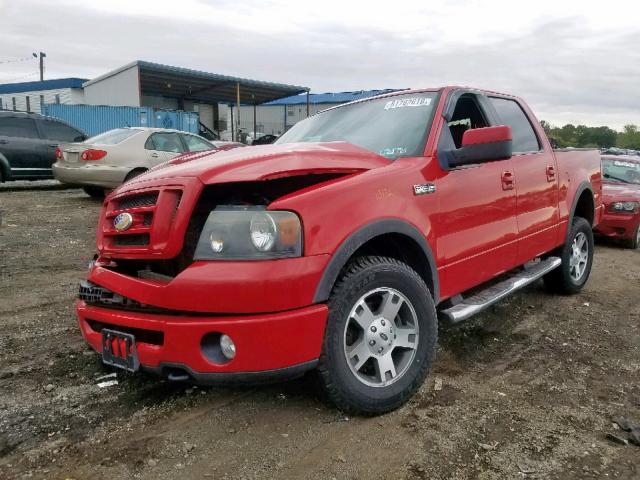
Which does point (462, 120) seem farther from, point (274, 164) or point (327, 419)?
point (327, 419)

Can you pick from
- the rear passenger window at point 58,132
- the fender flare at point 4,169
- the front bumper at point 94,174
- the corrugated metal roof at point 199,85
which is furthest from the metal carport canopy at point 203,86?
the front bumper at point 94,174

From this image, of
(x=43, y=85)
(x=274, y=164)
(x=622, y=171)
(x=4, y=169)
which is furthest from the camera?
(x=43, y=85)

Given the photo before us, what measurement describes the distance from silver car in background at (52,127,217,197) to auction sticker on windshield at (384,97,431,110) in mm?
6949

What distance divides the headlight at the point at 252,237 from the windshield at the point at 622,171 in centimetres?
887

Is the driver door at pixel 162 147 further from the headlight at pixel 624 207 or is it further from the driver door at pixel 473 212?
the headlight at pixel 624 207

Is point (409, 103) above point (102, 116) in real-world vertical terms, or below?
below

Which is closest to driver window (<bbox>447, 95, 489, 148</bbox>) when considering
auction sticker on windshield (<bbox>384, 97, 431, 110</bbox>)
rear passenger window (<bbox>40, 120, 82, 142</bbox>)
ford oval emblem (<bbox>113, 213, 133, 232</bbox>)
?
auction sticker on windshield (<bbox>384, 97, 431, 110</bbox>)

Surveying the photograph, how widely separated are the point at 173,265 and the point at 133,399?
82cm

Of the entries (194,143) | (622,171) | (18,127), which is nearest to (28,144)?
(18,127)

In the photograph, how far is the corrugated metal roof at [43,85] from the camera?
104 feet

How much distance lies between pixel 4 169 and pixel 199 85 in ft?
69.3


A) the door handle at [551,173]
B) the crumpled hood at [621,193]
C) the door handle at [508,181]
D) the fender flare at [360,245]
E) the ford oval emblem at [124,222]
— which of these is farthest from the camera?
the crumpled hood at [621,193]

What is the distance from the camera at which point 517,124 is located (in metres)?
4.51

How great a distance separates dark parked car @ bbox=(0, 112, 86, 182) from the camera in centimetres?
1096
